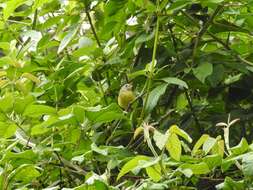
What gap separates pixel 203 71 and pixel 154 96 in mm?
103

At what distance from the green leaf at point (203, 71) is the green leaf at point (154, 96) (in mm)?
67

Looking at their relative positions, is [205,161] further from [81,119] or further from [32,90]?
[32,90]

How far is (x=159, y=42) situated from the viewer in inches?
49.9

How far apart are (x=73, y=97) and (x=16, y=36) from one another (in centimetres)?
23

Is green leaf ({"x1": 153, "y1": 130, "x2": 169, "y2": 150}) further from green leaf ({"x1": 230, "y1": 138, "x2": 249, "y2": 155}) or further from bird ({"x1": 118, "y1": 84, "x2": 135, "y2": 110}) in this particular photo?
bird ({"x1": 118, "y1": 84, "x2": 135, "y2": 110})

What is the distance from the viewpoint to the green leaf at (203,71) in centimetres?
111

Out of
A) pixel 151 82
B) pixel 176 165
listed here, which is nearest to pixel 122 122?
pixel 151 82

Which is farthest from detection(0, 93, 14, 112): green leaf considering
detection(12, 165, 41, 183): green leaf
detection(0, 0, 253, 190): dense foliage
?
detection(12, 165, 41, 183): green leaf

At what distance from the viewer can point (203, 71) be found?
113cm

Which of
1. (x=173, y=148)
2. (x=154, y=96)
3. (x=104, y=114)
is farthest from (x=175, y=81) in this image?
(x=173, y=148)

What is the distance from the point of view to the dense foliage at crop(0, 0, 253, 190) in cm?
105

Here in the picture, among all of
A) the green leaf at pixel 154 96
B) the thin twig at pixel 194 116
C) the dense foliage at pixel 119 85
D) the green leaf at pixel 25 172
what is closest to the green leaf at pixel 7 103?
the dense foliage at pixel 119 85

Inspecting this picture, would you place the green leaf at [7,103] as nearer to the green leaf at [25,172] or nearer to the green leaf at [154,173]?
the green leaf at [25,172]

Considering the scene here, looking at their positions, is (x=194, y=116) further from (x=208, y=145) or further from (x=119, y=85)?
(x=208, y=145)
